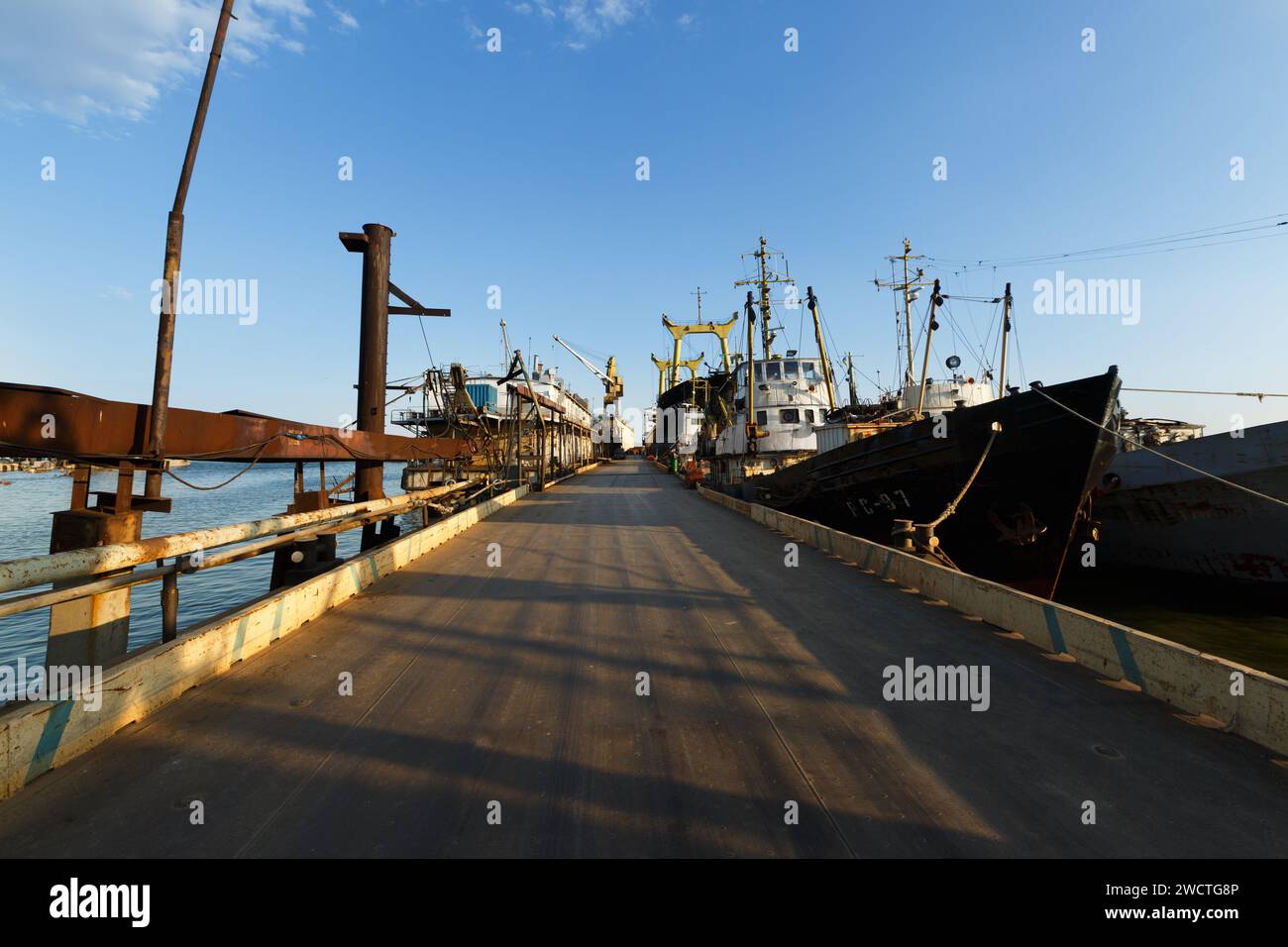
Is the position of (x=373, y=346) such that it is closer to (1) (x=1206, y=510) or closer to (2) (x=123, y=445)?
(2) (x=123, y=445)

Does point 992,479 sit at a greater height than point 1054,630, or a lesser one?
greater

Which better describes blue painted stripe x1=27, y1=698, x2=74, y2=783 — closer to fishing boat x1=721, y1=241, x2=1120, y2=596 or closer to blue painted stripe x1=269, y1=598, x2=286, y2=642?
blue painted stripe x1=269, y1=598, x2=286, y2=642

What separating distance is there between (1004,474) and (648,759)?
10115mm

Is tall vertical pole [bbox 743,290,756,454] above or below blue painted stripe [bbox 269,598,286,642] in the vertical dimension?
above

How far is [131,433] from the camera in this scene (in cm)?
477

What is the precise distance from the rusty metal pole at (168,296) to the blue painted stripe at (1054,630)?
8513 mm

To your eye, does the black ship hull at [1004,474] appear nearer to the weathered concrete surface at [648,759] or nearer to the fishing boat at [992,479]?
the fishing boat at [992,479]

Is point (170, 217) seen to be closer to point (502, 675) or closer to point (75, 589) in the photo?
point (75, 589)

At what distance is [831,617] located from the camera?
6262 millimetres

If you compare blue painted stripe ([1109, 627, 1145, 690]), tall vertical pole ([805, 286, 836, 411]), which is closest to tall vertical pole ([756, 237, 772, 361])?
tall vertical pole ([805, 286, 836, 411])

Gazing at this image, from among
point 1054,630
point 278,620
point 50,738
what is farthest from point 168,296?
point 1054,630

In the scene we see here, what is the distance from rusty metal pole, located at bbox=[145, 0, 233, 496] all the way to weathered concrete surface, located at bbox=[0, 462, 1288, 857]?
2224mm

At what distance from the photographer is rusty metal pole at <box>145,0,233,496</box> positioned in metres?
4.91
